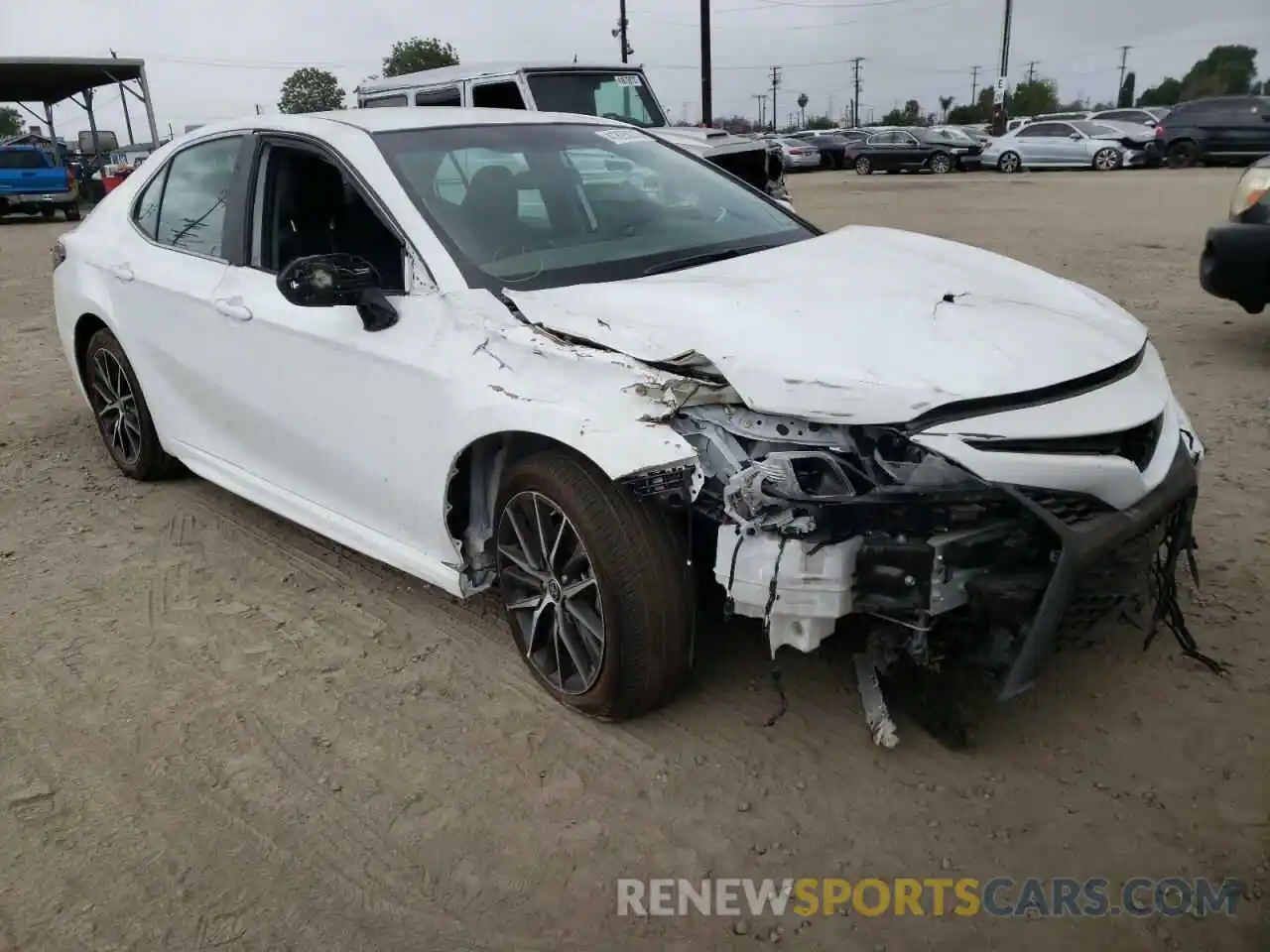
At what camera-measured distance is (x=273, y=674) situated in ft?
10.7

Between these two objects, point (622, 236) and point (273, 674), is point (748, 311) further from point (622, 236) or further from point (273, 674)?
point (273, 674)

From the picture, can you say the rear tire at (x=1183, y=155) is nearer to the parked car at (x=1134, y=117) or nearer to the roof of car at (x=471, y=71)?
the parked car at (x=1134, y=117)

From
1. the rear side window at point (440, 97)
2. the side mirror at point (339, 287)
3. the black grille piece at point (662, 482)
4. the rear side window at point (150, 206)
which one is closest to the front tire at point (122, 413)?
the rear side window at point (150, 206)

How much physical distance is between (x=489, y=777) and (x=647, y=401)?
3.61 feet

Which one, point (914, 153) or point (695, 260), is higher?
point (695, 260)

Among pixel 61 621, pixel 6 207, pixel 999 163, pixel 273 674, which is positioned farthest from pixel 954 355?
pixel 999 163

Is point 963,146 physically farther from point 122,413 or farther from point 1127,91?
point 1127,91

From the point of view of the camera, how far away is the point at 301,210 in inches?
149

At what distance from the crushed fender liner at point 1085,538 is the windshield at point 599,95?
26.7 feet

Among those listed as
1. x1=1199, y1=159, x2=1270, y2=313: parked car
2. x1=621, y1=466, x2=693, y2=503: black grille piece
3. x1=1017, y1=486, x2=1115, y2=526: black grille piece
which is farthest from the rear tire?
x1=621, y1=466, x2=693, y2=503: black grille piece

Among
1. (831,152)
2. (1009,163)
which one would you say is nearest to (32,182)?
(1009,163)

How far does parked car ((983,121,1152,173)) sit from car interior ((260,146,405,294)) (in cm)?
Answer: 2580

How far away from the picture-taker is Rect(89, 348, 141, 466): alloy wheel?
4.73 m

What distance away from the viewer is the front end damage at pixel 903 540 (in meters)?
2.33
